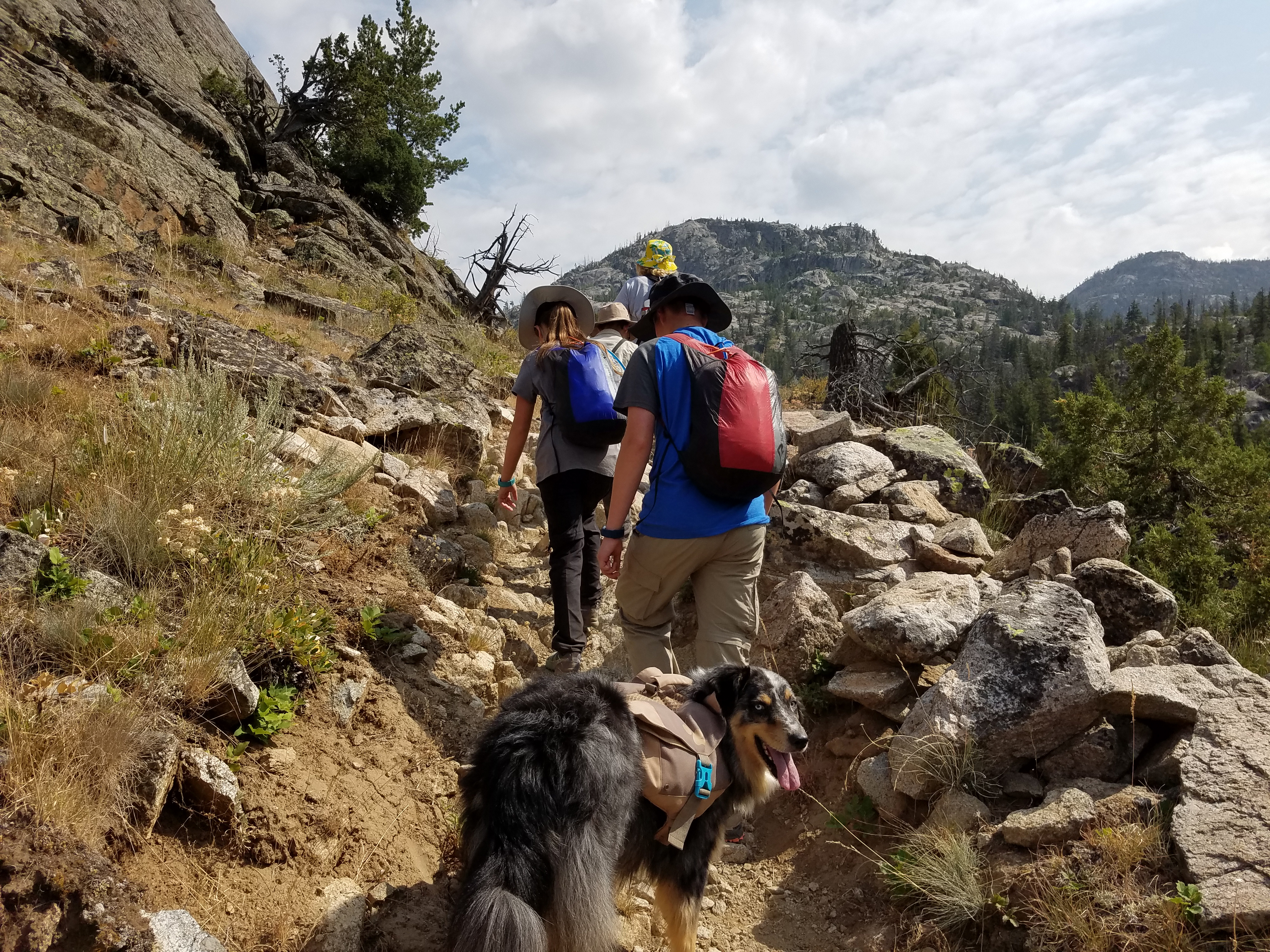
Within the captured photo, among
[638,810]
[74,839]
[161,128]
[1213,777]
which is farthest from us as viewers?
[161,128]

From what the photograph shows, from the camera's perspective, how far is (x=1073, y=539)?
5410 millimetres

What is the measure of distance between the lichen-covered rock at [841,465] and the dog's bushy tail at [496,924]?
18.2 feet

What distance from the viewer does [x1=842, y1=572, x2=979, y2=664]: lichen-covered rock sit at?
4.12 m

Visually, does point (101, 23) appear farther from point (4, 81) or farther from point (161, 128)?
point (4, 81)

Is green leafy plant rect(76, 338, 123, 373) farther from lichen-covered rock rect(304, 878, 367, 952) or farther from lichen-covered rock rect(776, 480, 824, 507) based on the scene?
lichen-covered rock rect(776, 480, 824, 507)

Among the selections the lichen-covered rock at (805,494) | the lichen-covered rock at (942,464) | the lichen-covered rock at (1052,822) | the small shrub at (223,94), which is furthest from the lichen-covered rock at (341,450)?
the small shrub at (223,94)

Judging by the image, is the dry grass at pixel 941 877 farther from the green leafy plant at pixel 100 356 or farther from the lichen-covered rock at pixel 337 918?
→ the green leafy plant at pixel 100 356

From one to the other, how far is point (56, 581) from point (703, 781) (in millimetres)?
2627

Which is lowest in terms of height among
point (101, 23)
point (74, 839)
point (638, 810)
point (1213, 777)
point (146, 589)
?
point (74, 839)

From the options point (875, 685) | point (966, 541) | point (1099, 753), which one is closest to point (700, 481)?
point (875, 685)

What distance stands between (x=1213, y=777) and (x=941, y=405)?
8.41 m

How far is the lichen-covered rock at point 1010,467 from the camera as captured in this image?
837 centimetres

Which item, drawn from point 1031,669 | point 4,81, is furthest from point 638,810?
point 4,81

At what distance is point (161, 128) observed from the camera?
13438 millimetres
